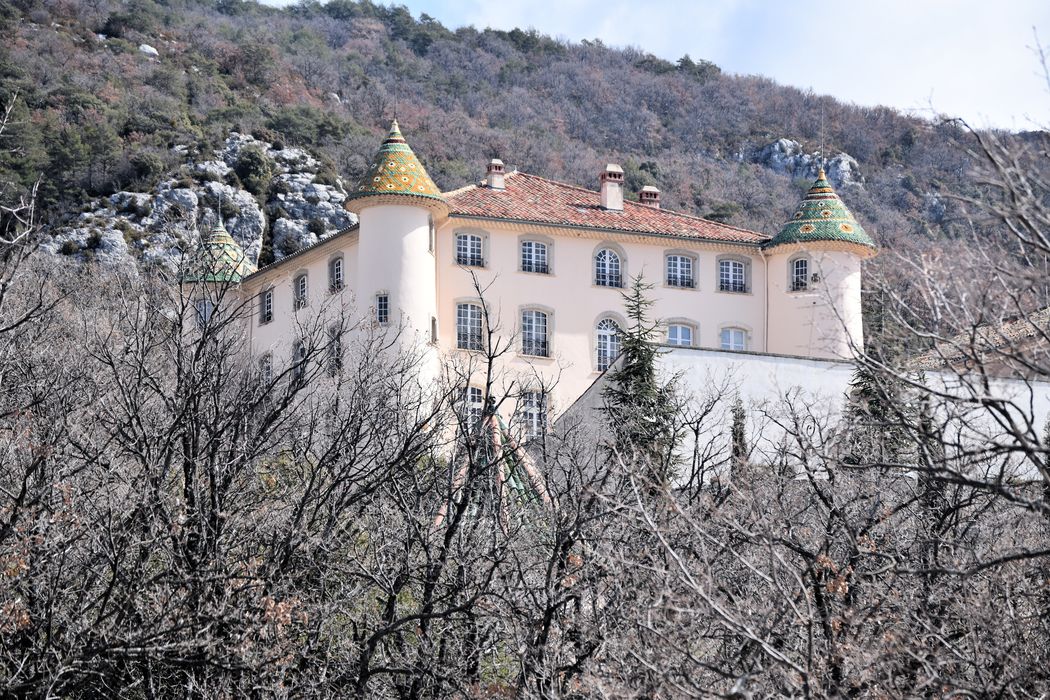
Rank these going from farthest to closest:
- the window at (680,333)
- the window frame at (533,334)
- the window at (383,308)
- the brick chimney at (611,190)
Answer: the brick chimney at (611,190), the window at (680,333), the window frame at (533,334), the window at (383,308)

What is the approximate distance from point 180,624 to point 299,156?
198ft

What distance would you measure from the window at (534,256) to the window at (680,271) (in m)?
3.83

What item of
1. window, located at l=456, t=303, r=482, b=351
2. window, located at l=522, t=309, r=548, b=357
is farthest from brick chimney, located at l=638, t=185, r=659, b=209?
window, located at l=456, t=303, r=482, b=351

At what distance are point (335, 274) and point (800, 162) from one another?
69628 millimetres

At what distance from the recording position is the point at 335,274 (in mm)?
46531

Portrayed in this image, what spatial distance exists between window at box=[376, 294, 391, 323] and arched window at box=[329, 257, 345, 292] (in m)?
2.23

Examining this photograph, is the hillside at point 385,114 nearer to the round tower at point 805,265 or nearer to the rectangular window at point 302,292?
the round tower at point 805,265

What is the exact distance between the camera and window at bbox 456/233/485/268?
4581 centimetres

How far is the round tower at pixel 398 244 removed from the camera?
→ 4366 centimetres

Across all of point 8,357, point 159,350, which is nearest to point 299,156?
point 159,350

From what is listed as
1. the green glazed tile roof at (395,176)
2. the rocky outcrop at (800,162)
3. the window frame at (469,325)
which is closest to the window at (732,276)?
the window frame at (469,325)

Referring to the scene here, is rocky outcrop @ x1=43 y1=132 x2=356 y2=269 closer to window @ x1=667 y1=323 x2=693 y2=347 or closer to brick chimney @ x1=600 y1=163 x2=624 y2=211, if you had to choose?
brick chimney @ x1=600 y1=163 x2=624 y2=211

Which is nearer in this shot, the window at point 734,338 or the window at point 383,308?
the window at point 383,308

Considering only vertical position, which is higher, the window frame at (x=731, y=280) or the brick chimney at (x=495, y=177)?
the brick chimney at (x=495, y=177)
